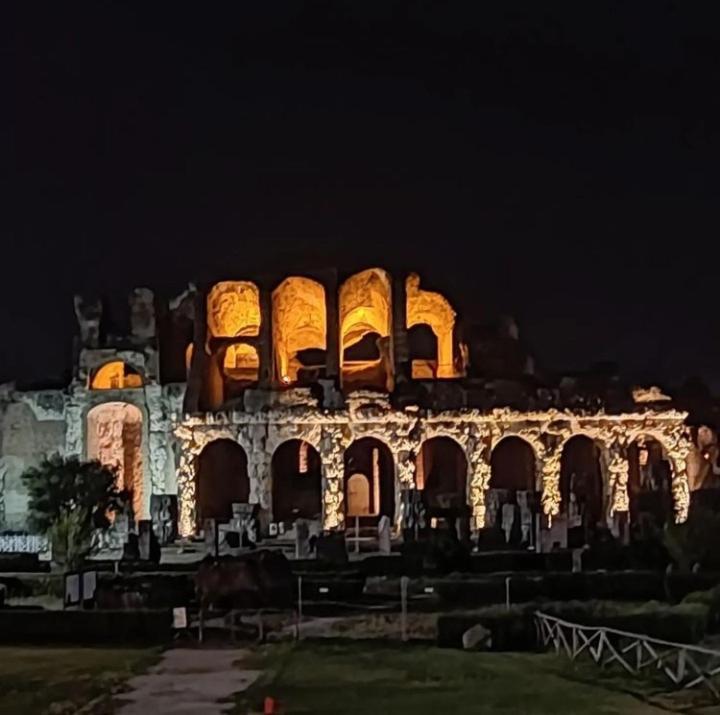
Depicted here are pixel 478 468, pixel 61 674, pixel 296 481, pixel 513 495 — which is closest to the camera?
pixel 61 674

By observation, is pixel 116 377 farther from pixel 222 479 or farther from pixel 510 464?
pixel 510 464

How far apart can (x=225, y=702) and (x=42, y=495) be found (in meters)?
35.0

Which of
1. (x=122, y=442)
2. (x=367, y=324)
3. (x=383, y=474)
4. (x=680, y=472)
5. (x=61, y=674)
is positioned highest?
(x=367, y=324)

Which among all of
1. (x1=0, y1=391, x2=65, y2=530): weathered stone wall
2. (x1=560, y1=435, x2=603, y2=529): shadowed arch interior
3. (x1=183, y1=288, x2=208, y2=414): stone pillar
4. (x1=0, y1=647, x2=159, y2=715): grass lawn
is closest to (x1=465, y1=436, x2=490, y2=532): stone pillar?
(x1=560, y1=435, x2=603, y2=529): shadowed arch interior

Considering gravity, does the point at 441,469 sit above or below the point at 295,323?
below

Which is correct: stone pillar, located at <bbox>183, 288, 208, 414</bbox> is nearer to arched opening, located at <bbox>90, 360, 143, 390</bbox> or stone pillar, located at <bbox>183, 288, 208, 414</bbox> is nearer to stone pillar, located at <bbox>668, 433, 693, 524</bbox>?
arched opening, located at <bbox>90, 360, 143, 390</bbox>

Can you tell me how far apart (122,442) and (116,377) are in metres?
3.15

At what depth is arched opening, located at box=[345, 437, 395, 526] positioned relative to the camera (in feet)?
206

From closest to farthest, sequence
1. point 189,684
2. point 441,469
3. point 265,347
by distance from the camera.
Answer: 1. point 189,684
2. point 265,347
3. point 441,469

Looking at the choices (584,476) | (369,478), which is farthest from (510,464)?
(369,478)

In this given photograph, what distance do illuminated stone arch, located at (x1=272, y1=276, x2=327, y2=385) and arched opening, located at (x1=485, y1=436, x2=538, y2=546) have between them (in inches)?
403

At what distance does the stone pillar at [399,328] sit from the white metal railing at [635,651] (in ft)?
124

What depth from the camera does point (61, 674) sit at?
18.7 meters

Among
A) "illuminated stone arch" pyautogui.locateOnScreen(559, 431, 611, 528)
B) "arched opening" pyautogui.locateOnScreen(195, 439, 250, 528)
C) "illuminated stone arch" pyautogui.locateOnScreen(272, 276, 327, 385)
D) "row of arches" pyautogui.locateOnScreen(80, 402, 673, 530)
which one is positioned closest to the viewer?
"illuminated stone arch" pyautogui.locateOnScreen(559, 431, 611, 528)
